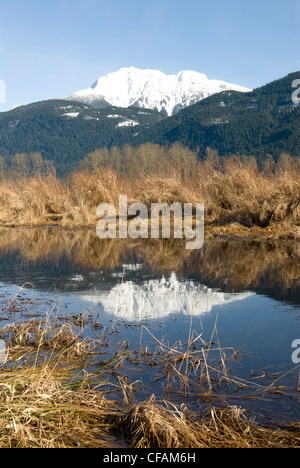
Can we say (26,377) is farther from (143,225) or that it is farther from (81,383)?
(143,225)

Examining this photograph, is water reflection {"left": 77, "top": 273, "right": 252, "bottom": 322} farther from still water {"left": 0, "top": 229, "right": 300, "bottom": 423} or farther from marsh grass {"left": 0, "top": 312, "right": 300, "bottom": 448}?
marsh grass {"left": 0, "top": 312, "right": 300, "bottom": 448}

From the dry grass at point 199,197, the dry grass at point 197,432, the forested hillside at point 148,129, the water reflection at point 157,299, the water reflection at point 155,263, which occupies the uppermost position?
the forested hillside at point 148,129

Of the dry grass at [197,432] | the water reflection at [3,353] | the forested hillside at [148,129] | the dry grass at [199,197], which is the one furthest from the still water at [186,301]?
the forested hillside at [148,129]

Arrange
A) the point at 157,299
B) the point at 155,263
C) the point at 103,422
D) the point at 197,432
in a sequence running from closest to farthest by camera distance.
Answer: the point at 197,432, the point at 103,422, the point at 157,299, the point at 155,263

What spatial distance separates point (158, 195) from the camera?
67.1ft

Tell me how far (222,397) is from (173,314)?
2.74m

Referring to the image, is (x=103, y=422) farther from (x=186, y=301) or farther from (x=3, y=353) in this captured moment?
(x=186, y=301)

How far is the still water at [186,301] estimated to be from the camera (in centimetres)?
Result: 445

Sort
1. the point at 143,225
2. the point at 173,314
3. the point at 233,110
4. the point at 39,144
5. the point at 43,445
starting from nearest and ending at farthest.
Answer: the point at 43,445, the point at 173,314, the point at 143,225, the point at 233,110, the point at 39,144

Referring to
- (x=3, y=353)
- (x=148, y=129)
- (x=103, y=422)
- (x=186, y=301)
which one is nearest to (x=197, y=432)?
(x=103, y=422)

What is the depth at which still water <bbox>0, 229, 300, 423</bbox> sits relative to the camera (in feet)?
14.6

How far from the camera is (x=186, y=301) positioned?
740 cm

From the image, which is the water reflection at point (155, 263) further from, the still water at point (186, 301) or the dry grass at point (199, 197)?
the dry grass at point (199, 197)
